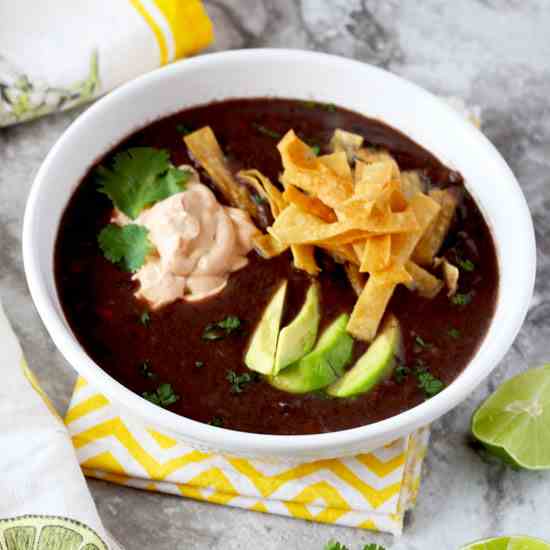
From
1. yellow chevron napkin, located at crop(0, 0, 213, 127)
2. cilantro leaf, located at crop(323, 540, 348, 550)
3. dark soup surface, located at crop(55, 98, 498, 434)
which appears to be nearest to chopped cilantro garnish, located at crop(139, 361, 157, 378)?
dark soup surface, located at crop(55, 98, 498, 434)

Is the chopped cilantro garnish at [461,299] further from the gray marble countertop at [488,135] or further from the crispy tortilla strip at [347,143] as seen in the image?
the crispy tortilla strip at [347,143]

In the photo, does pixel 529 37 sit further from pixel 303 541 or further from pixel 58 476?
pixel 58 476

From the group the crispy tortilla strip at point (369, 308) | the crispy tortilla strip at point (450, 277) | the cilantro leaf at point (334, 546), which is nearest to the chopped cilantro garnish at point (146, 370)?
the crispy tortilla strip at point (369, 308)

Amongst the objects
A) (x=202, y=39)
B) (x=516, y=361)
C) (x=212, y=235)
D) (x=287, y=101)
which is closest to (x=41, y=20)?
(x=202, y=39)

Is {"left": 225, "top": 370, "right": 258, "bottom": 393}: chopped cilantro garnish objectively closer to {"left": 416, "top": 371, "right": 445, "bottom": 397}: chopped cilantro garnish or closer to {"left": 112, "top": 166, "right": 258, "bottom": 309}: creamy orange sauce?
{"left": 112, "top": 166, "right": 258, "bottom": 309}: creamy orange sauce

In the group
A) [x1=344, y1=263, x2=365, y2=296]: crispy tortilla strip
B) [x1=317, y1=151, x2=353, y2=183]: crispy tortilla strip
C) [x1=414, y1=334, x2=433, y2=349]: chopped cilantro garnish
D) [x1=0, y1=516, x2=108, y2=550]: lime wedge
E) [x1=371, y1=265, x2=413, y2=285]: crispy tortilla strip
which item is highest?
[x1=317, y1=151, x2=353, y2=183]: crispy tortilla strip

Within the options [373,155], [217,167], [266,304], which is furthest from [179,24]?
[266,304]
